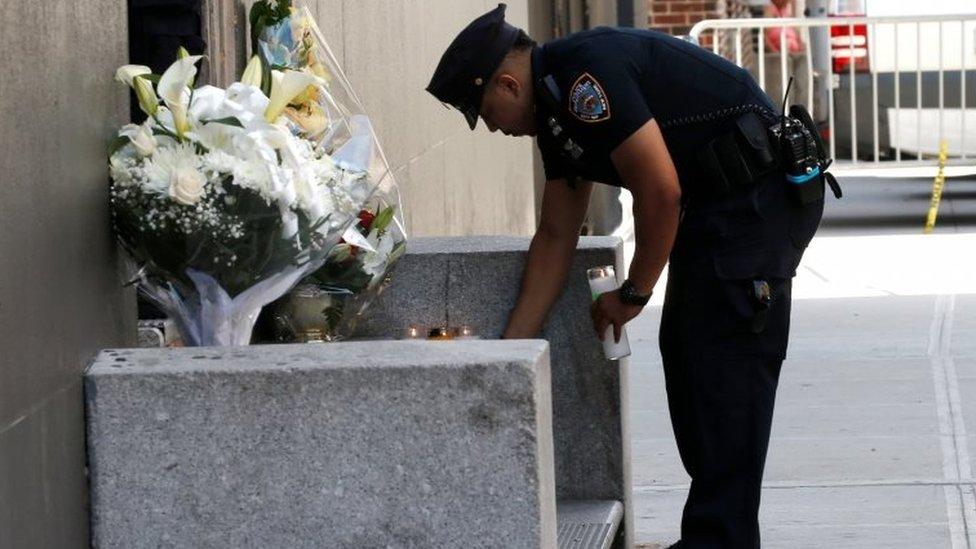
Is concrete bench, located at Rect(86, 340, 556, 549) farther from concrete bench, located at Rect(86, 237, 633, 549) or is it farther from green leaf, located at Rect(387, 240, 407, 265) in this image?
green leaf, located at Rect(387, 240, 407, 265)

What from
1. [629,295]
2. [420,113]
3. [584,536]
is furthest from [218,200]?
[420,113]

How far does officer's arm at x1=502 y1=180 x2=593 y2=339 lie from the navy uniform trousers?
27 centimetres

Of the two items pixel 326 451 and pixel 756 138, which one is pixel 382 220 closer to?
pixel 756 138

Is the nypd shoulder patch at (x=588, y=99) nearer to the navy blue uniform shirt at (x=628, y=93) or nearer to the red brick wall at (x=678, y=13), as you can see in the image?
the navy blue uniform shirt at (x=628, y=93)

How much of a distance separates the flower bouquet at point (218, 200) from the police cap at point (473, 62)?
613 millimetres

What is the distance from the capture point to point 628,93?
3.93 metres

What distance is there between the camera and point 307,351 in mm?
2992

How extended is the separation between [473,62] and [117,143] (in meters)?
1.05

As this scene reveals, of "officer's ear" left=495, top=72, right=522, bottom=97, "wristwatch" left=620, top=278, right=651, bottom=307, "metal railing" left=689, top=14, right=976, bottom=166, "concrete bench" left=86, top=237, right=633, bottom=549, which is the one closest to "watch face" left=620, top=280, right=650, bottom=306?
"wristwatch" left=620, top=278, right=651, bottom=307

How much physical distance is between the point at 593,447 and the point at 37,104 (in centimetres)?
211

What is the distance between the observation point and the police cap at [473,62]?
157 inches

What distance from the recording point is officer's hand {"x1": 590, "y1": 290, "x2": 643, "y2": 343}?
415cm

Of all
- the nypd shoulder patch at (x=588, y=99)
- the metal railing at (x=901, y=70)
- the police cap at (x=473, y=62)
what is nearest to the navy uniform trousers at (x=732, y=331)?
the nypd shoulder patch at (x=588, y=99)

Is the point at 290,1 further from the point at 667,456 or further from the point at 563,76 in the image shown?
the point at 667,456
